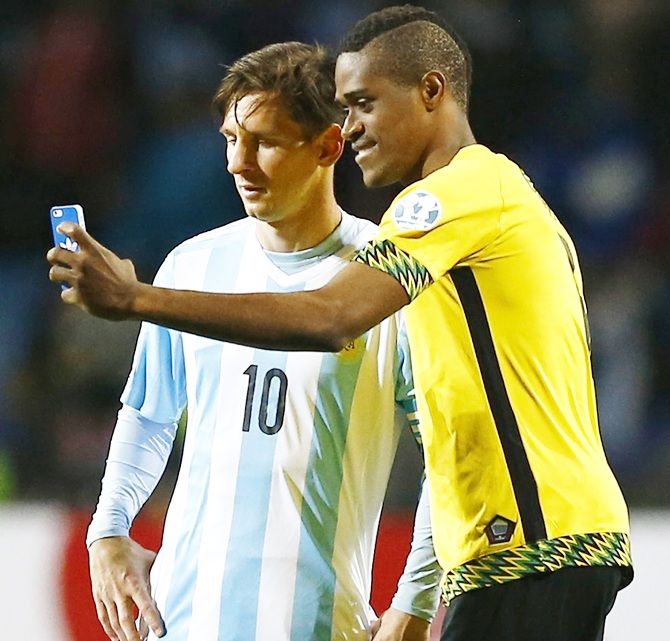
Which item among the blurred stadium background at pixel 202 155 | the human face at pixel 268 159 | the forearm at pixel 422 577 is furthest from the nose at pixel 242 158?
the blurred stadium background at pixel 202 155

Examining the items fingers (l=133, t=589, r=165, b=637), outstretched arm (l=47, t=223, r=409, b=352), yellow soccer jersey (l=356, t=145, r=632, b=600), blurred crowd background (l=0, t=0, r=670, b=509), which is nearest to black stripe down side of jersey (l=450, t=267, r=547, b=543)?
yellow soccer jersey (l=356, t=145, r=632, b=600)

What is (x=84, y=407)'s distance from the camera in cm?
414

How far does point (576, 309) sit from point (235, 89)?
2.27 ft

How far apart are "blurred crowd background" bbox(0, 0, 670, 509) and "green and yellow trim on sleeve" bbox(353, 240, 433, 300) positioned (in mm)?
2376

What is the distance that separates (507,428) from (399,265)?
0.86 feet

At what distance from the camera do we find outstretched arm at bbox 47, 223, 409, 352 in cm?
166

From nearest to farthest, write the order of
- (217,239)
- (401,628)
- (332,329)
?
(332,329), (401,628), (217,239)

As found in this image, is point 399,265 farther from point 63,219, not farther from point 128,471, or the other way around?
point 128,471

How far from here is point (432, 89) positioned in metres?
2.05

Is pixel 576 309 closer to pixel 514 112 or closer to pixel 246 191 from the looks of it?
pixel 246 191

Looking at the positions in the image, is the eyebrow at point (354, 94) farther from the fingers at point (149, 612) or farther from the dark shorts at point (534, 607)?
the fingers at point (149, 612)

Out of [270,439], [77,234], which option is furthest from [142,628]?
[77,234]

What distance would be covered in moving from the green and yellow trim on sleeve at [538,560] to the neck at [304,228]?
24.6 inches

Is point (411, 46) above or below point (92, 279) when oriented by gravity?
above
